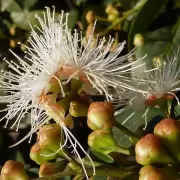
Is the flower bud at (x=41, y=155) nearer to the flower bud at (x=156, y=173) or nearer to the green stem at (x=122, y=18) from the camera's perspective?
the flower bud at (x=156, y=173)

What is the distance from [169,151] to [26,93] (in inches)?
13.9

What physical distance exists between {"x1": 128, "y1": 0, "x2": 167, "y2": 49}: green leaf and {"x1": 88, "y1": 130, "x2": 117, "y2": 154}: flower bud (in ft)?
1.82

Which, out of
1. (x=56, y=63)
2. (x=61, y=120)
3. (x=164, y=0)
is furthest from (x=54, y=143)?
(x=164, y=0)

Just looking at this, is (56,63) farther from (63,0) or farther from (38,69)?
(63,0)

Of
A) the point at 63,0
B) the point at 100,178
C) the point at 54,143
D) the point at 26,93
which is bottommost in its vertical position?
the point at 100,178

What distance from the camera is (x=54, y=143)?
1.29m

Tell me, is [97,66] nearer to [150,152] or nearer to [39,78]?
[39,78]

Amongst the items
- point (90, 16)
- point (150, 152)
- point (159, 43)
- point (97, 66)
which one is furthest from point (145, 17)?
point (150, 152)

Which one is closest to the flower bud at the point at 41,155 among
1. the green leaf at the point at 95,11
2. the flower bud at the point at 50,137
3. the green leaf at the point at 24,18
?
the flower bud at the point at 50,137

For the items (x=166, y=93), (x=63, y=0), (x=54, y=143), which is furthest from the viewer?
(x=63, y=0)

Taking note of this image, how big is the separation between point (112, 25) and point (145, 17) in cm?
16

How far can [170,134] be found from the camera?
3.92 ft

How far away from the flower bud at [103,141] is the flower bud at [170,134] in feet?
0.36

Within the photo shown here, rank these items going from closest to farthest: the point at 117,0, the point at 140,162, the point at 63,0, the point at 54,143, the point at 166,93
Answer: the point at 140,162, the point at 54,143, the point at 166,93, the point at 117,0, the point at 63,0
